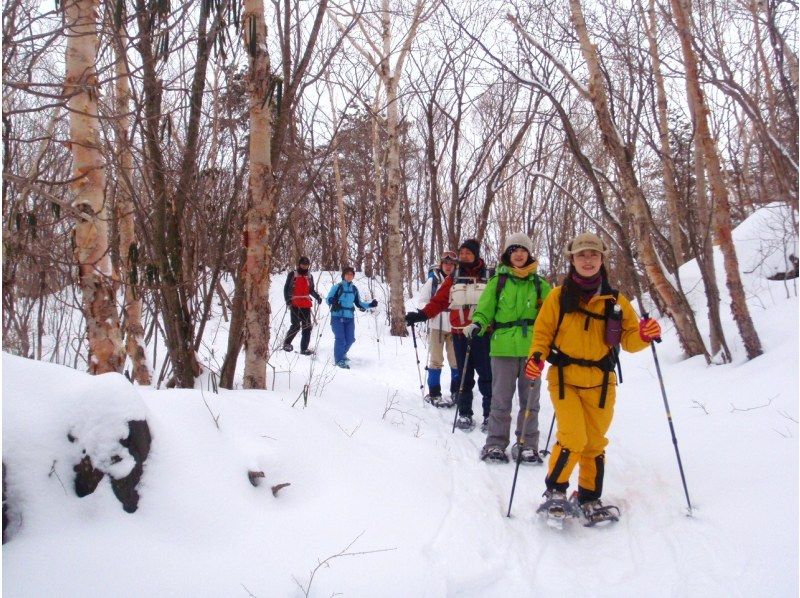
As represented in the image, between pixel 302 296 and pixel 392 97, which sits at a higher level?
pixel 392 97

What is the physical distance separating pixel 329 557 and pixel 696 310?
7.40m

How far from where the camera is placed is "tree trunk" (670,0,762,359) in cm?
518

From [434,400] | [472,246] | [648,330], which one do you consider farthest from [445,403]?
[648,330]

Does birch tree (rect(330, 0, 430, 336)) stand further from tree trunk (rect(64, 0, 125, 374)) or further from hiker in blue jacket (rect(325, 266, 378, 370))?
tree trunk (rect(64, 0, 125, 374))

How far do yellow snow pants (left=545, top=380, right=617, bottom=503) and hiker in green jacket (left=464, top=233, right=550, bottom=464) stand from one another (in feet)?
2.74

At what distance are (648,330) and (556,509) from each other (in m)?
1.21

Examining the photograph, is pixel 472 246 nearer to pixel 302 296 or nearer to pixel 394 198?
pixel 302 296

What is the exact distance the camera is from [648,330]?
3.01 m

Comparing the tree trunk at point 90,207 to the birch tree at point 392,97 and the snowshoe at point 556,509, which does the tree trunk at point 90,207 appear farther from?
the birch tree at point 392,97

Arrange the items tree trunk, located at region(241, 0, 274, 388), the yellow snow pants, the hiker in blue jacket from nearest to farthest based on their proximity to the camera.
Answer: the yellow snow pants
tree trunk, located at region(241, 0, 274, 388)
the hiker in blue jacket

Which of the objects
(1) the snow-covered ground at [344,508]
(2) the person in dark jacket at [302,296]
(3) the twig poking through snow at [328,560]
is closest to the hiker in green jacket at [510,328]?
(1) the snow-covered ground at [344,508]

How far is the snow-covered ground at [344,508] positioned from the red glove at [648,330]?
111 centimetres

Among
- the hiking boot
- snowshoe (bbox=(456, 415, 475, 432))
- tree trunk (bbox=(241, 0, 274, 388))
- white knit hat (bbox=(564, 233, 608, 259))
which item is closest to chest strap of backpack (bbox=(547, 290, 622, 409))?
white knit hat (bbox=(564, 233, 608, 259))

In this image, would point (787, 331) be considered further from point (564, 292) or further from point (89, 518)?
point (89, 518)
